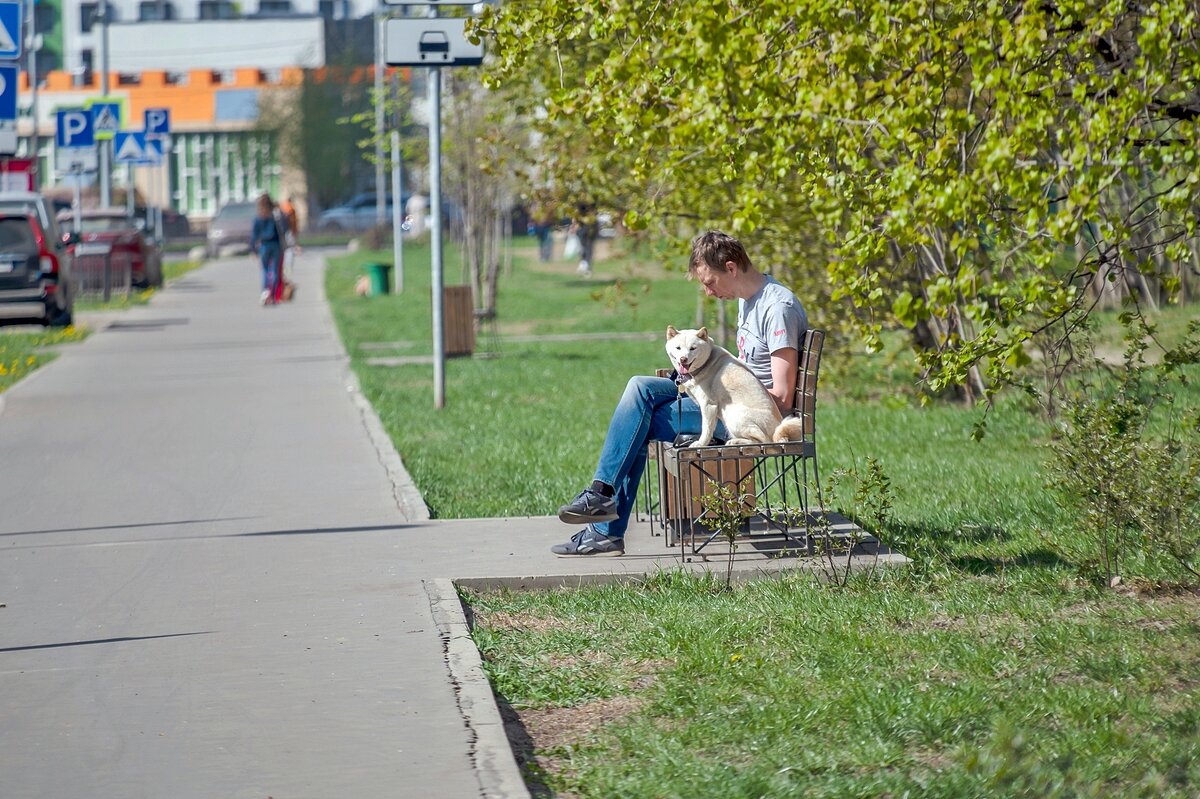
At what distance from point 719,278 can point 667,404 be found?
64cm

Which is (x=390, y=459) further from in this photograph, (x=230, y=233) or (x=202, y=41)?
(x=202, y=41)

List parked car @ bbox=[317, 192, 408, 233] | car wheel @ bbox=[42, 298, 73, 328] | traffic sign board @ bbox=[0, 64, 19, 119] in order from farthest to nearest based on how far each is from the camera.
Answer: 1. parked car @ bbox=[317, 192, 408, 233]
2. car wheel @ bbox=[42, 298, 73, 328]
3. traffic sign board @ bbox=[0, 64, 19, 119]

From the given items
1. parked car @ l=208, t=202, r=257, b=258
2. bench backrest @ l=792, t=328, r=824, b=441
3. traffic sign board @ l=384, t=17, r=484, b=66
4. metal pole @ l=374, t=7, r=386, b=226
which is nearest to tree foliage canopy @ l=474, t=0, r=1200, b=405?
bench backrest @ l=792, t=328, r=824, b=441

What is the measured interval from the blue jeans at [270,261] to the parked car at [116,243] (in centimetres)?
416

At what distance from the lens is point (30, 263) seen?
23.8 m

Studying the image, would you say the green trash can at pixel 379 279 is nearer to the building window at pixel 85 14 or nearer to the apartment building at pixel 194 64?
the apartment building at pixel 194 64

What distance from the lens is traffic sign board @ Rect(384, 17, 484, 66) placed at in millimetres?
13227

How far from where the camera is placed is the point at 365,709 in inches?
219

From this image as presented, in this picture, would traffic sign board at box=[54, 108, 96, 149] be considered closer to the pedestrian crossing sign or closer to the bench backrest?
the pedestrian crossing sign

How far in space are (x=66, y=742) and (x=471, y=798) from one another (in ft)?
4.82

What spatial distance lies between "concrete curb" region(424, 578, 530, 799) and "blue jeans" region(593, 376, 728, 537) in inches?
37.3

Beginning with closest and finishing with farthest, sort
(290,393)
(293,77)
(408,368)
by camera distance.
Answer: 1. (290,393)
2. (408,368)
3. (293,77)

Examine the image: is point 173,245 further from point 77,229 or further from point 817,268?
point 817,268

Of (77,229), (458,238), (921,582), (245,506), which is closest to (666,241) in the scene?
(245,506)
